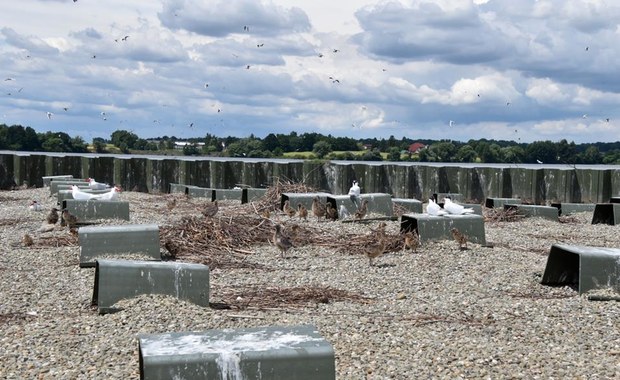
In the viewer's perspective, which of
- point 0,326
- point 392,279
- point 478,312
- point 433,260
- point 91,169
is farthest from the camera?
point 91,169

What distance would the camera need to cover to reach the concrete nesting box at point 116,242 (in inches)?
492

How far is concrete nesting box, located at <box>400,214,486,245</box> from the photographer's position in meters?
14.5

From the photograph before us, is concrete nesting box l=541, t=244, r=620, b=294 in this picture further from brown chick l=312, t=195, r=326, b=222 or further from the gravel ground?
brown chick l=312, t=195, r=326, b=222

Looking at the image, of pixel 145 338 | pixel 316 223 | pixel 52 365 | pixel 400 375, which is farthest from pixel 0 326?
pixel 316 223

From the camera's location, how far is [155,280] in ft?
31.5

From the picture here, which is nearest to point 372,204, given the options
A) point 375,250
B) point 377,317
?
point 375,250

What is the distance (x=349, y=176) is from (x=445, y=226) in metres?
15.2

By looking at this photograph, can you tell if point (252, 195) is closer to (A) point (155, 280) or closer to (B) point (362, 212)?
(B) point (362, 212)

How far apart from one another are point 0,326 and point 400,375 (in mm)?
3934

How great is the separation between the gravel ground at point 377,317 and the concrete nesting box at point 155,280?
0.51 ft

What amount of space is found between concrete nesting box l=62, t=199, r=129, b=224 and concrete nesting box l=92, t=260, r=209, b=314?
7.79m

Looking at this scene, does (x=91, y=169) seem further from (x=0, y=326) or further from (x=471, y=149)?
(x=471, y=149)

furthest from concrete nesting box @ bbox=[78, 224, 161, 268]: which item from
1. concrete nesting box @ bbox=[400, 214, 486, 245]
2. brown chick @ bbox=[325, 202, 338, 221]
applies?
brown chick @ bbox=[325, 202, 338, 221]

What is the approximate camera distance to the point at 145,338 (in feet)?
20.5
